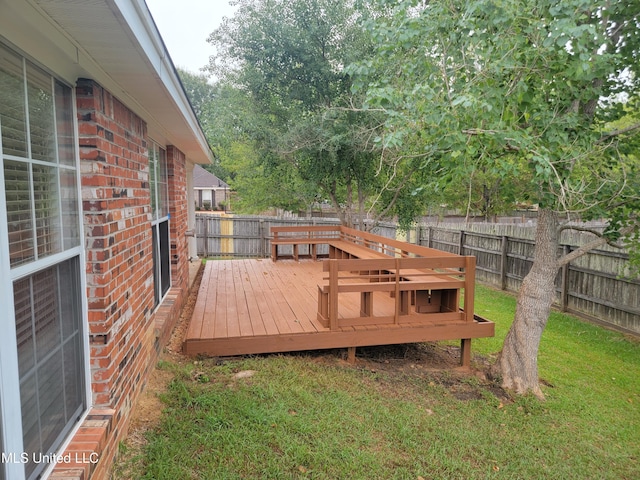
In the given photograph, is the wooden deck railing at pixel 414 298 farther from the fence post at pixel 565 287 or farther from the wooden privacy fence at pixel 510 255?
the fence post at pixel 565 287

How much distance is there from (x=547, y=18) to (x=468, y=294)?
293 cm

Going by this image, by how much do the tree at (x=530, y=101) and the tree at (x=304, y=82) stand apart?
3.74 metres

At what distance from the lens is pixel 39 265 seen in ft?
6.54

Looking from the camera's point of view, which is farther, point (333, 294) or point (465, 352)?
point (465, 352)

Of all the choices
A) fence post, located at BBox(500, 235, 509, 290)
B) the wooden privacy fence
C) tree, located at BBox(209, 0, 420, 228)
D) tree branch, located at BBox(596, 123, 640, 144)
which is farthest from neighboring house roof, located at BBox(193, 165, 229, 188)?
tree branch, located at BBox(596, 123, 640, 144)

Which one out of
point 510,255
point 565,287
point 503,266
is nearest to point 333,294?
point 565,287

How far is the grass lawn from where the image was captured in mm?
2953

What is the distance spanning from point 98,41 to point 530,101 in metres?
3.71

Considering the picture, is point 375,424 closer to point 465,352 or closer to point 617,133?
point 465,352

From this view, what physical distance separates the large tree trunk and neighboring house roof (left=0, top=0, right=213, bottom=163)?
166 inches

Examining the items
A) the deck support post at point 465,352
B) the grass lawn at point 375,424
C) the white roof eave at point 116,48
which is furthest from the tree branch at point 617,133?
the white roof eave at point 116,48

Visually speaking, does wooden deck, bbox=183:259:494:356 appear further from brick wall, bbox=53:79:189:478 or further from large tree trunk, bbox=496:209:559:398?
brick wall, bbox=53:79:189:478

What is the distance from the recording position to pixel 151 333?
3947mm

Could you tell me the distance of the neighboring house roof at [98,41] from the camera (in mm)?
1711
